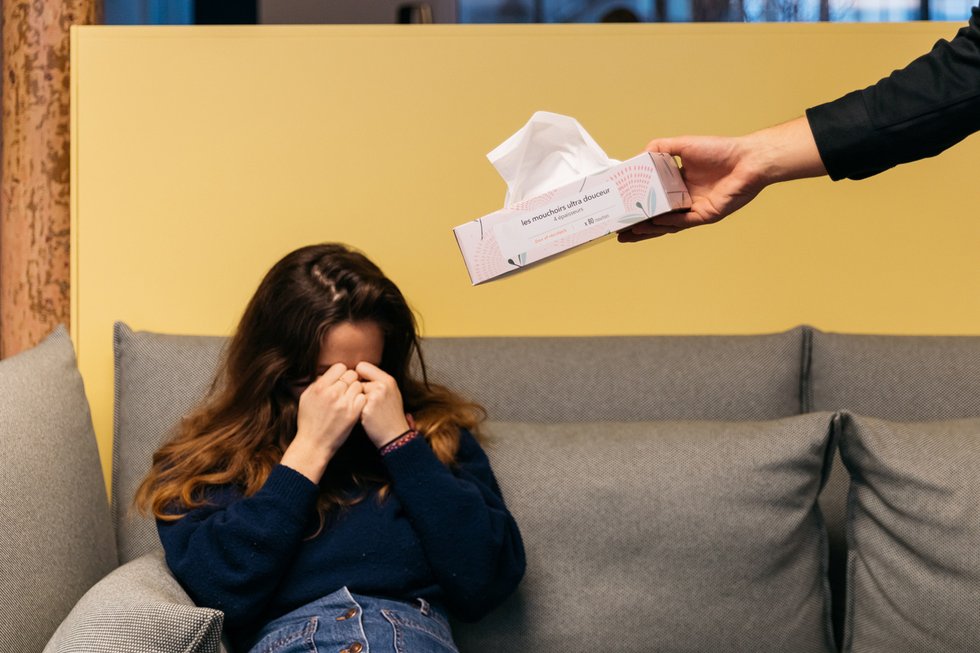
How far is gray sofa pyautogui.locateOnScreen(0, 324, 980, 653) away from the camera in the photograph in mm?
1375

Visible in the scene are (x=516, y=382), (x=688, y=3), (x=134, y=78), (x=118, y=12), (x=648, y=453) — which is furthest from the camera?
(x=688, y=3)

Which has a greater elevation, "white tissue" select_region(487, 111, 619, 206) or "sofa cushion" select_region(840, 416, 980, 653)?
"white tissue" select_region(487, 111, 619, 206)

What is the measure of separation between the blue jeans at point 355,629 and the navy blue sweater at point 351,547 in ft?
0.09

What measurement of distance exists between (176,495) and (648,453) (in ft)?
2.13

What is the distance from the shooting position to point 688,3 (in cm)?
257

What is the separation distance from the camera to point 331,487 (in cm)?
141

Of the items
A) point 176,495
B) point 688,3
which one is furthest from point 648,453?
point 688,3

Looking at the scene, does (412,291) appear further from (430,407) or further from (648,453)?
(648,453)

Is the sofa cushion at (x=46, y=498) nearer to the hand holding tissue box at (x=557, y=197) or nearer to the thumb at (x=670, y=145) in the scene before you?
the hand holding tissue box at (x=557, y=197)

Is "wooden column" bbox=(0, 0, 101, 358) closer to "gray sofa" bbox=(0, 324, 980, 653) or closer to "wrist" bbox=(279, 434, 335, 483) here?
"gray sofa" bbox=(0, 324, 980, 653)

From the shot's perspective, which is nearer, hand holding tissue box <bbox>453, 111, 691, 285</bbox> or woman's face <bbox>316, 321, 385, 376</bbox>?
hand holding tissue box <bbox>453, 111, 691, 285</bbox>

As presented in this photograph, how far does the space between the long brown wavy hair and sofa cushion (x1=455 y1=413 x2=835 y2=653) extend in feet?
0.65

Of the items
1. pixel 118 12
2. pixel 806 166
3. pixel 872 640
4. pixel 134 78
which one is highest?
pixel 118 12

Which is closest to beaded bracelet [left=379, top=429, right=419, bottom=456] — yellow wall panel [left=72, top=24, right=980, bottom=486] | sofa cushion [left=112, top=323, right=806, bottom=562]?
sofa cushion [left=112, top=323, right=806, bottom=562]
